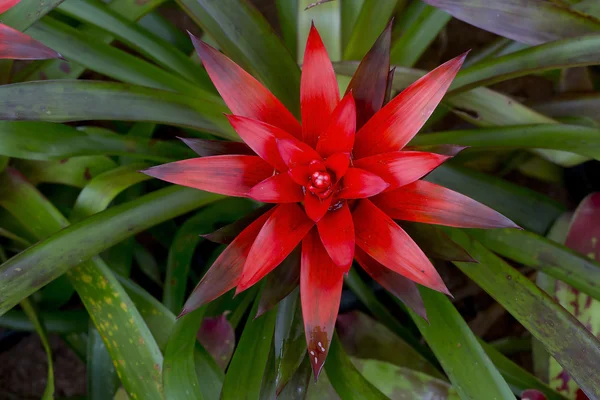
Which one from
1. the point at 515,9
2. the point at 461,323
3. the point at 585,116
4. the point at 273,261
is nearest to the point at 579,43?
the point at 515,9

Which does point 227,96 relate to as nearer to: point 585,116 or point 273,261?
point 273,261

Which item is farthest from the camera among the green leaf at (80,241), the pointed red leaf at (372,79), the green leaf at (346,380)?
the green leaf at (346,380)

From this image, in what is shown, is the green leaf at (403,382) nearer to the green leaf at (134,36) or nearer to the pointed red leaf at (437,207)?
the pointed red leaf at (437,207)

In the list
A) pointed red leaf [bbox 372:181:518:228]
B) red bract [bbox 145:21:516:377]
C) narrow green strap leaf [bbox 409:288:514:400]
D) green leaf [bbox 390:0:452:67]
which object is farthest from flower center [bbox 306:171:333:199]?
green leaf [bbox 390:0:452:67]

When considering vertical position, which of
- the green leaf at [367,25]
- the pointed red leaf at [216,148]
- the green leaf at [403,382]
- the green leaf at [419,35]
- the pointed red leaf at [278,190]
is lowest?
the green leaf at [403,382]

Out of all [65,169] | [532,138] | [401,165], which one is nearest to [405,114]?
[401,165]

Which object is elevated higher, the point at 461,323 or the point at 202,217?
the point at 202,217

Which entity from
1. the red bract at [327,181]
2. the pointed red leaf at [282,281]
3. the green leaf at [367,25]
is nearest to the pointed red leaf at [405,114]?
the red bract at [327,181]
